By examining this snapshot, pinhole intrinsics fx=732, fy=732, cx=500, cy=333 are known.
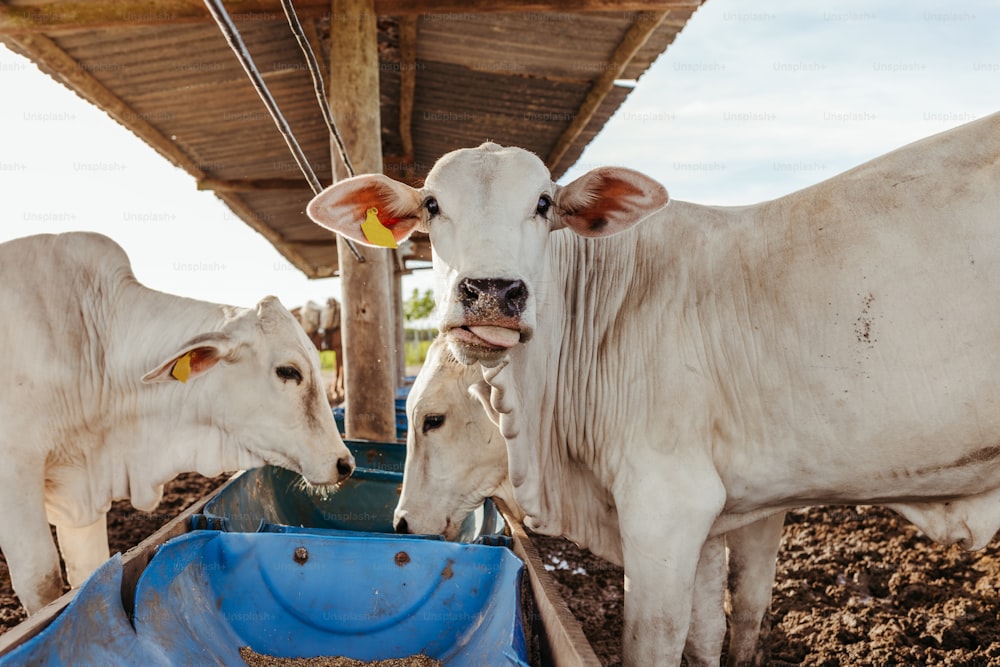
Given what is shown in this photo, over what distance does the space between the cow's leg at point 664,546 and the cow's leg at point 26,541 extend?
7.61 feet

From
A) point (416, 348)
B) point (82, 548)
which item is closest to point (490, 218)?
point (82, 548)

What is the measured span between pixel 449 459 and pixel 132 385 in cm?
162

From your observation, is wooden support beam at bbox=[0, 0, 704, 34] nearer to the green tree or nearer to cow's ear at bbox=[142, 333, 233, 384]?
cow's ear at bbox=[142, 333, 233, 384]

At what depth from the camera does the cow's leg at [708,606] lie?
2832mm

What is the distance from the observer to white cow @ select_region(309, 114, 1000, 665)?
217cm

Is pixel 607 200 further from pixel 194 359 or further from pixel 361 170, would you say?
pixel 361 170

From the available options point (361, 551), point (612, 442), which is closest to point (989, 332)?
point (612, 442)

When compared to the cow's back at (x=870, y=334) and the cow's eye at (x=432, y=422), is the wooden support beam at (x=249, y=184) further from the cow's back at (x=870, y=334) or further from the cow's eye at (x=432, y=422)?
the cow's back at (x=870, y=334)

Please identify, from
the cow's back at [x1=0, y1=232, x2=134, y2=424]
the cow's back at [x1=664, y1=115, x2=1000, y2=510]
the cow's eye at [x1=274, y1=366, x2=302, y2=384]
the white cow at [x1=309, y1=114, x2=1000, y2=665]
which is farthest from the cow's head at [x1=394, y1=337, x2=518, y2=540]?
the cow's back at [x1=0, y1=232, x2=134, y2=424]

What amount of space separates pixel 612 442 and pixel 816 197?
106 centimetres

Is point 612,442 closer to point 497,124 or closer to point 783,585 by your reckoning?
point 783,585

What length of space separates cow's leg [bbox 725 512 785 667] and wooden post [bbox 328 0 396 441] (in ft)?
8.22

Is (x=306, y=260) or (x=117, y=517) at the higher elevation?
(x=306, y=260)

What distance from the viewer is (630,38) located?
5.40 meters
